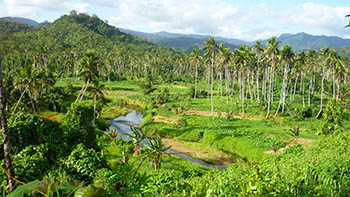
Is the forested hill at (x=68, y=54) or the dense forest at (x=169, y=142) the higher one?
the forested hill at (x=68, y=54)

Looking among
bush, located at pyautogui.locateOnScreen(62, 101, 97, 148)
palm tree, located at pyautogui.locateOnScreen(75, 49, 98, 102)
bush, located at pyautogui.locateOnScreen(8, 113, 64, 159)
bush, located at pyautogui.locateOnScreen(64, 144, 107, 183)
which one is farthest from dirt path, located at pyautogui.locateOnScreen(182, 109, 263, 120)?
bush, located at pyautogui.locateOnScreen(8, 113, 64, 159)

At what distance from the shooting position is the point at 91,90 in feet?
128

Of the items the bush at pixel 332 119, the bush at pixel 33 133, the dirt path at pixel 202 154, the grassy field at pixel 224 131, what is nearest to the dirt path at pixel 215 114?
the grassy field at pixel 224 131

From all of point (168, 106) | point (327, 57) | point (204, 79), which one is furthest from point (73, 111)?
point (204, 79)

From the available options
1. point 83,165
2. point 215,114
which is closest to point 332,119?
point 215,114

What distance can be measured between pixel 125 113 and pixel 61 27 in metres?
174

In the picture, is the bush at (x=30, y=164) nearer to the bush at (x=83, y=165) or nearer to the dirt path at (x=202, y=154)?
the bush at (x=83, y=165)

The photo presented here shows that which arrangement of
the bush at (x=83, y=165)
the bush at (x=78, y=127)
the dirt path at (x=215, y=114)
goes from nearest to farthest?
the bush at (x=83, y=165) → the bush at (x=78, y=127) → the dirt path at (x=215, y=114)

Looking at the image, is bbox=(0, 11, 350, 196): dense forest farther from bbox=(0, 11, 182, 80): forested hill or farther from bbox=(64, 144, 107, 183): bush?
bbox=(0, 11, 182, 80): forested hill

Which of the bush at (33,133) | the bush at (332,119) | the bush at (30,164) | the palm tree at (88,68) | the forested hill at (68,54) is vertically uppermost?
the forested hill at (68,54)

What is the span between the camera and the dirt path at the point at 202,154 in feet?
105

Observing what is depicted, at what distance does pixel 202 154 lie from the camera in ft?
112

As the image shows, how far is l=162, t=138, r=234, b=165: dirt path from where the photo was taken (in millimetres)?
31984

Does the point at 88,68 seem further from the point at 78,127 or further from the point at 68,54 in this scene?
the point at 68,54
